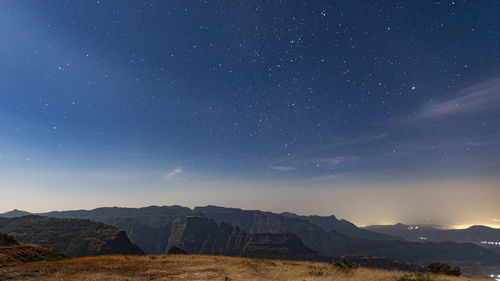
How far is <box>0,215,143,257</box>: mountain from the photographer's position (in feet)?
340

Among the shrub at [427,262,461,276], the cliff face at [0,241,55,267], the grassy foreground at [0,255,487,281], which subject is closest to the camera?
the grassy foreground at [0,255,487,281]

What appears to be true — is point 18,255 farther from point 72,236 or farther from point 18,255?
point 72,236

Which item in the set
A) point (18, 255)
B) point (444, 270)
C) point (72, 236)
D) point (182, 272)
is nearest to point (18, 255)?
point (18, 255)

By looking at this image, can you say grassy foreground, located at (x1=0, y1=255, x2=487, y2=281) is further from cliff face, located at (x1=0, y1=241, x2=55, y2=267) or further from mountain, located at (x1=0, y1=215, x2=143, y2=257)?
mountain, located at (x1=0, y1=215, x2=143, y2=257)

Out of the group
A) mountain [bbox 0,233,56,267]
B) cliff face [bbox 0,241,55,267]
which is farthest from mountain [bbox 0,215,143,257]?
cliff face [bbox 0,241,55,267]

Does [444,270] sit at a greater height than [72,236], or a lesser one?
greater

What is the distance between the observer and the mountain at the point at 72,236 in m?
104

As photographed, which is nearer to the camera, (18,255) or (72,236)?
(18,255)

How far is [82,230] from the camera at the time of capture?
405 feet

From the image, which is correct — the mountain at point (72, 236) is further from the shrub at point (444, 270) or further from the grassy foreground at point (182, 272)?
the shrub at point (444, 270)

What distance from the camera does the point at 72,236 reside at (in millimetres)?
116688

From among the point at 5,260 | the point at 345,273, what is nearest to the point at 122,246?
the point at 5,260

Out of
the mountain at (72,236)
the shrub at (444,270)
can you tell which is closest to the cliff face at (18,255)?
the shrub at (444,270)

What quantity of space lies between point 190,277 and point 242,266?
229 inches
